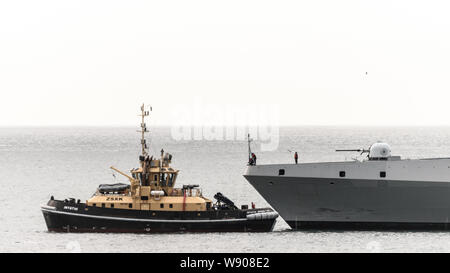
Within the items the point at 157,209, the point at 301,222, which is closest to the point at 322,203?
the point at 301,222

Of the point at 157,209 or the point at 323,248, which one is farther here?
A: the point at 157,209

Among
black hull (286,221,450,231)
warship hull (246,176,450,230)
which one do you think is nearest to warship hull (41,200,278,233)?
warship hull (246,176,450,230)

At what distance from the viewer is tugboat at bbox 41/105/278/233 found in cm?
5275

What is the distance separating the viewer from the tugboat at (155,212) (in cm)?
5275

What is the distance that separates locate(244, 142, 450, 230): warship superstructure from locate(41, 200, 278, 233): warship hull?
65.3 inches

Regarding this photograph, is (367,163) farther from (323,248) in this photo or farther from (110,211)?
(110,211)

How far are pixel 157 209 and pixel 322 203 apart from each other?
387 inches

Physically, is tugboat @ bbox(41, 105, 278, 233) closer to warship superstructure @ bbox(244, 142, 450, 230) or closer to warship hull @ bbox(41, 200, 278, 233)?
warship hull @ bbox(41, 200, 278, 233)

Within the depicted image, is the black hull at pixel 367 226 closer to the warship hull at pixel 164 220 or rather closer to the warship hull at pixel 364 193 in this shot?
the warship hull at pixel 364 193

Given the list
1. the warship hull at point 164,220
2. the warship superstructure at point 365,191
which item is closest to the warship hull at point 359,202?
the warship superstructure at point 365,191

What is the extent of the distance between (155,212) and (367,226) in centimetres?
1263

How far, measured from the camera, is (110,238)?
51.7 m
